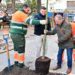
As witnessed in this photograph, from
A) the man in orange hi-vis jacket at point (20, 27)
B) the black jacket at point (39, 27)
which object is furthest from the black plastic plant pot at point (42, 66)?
the black jacket at point (39, 27)

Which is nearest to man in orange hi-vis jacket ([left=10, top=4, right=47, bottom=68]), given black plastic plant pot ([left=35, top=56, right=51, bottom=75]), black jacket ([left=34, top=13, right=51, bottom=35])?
black jacket ([left=34, top=13, right=51, bottom=35])

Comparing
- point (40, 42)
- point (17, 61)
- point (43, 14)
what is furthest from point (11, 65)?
point (43, 14)

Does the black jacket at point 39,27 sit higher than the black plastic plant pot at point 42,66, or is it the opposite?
the black jacket at point 39,27

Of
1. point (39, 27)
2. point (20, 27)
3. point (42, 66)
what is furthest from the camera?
point (39, 27)

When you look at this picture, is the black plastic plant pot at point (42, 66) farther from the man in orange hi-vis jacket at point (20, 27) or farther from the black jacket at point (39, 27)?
the black jacket at point (39, 27)

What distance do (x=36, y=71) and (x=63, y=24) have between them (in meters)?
1.30

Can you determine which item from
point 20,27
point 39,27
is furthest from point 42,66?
point 39,27

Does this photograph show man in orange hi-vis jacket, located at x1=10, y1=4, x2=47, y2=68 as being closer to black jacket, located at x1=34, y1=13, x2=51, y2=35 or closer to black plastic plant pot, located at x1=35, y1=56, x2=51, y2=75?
black jacket, located at x1=34, y1=13, x2=51, y2=35

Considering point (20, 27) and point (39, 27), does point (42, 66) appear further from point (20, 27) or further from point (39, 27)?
point (39, 27)

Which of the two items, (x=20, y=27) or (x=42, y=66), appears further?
(x=20, y=27)

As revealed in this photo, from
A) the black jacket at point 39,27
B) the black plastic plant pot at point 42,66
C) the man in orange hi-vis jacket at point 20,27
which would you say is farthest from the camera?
the black jacket at point 39,27

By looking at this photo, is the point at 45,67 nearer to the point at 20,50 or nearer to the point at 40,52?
the point at 20,50

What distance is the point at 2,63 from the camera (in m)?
9.26

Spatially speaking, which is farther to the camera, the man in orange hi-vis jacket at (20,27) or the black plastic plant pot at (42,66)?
the man in orange hi-vis jacket at (20,27)
